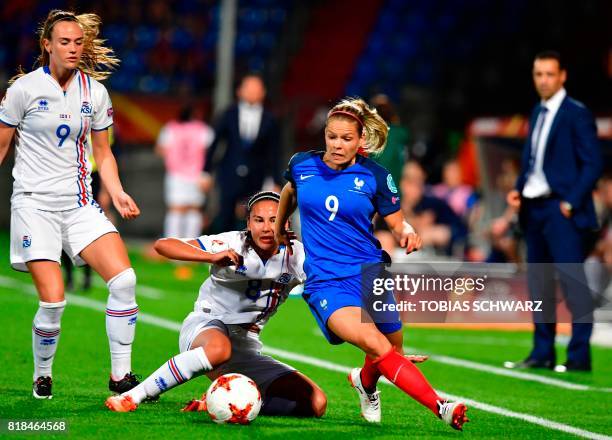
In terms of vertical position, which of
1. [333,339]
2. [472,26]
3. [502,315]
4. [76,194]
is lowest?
Result: [502,315]

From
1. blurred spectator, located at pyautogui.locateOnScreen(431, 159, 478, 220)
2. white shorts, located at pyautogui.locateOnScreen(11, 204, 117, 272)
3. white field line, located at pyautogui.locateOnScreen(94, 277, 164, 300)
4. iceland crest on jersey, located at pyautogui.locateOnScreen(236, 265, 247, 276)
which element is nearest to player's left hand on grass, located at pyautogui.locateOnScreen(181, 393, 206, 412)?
iceland crest on jersey, located at pyautogui.locateOnScreen(236, 265, 247, 276)

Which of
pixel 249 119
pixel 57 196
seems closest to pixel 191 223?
Result: pixel 249 119

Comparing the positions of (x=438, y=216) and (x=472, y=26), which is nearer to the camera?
(x=438, y=216)

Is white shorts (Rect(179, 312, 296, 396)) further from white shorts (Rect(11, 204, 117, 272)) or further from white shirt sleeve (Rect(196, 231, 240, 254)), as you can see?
white shorts (Rect(11, 204, 117, 272))

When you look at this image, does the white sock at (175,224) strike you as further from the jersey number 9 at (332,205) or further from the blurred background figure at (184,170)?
the jersey number 9 at (332,205)

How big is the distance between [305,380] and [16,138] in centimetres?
211

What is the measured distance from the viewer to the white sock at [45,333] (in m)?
6.73

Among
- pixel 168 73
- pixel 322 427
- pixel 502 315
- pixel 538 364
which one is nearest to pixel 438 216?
pixel 502 315

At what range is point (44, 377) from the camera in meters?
6.79

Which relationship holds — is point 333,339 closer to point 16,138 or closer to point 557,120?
point 16,138

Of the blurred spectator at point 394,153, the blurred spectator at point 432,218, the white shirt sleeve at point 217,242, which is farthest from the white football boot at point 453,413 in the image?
the blurred spectator at point 432,218

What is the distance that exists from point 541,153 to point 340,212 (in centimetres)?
346

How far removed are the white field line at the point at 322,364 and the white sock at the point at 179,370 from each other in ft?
6.25

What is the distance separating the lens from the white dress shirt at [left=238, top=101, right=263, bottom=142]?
13523 millimetres
